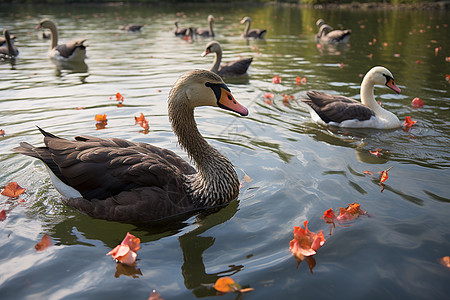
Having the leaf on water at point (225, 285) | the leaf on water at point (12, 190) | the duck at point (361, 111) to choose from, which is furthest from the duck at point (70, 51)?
the leaf on water at point (225, 285)

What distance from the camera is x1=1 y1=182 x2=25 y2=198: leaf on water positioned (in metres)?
5.23

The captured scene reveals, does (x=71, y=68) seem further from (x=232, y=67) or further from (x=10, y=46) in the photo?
(x=232, y=67)

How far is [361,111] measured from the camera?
8.05 metres

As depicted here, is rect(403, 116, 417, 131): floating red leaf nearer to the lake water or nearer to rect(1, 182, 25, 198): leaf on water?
the lake water

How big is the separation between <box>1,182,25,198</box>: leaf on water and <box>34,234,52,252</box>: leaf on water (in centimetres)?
118

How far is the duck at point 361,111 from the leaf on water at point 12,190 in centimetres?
587

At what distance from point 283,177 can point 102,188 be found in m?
2.69

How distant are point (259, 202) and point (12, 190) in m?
3.38

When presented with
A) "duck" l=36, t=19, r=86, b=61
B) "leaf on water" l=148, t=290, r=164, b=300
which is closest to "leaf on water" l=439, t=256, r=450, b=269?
"leaf on water" l=148, t=290, r=164, b=300

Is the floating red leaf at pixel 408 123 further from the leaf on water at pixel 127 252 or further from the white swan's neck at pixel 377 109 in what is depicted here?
the leaf on water at pixel 127 252

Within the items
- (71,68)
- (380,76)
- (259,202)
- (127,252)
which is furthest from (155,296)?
(71,68)

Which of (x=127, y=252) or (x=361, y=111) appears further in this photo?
(x=361, y=111)

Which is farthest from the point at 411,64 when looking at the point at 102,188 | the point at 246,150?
the point at 102,188

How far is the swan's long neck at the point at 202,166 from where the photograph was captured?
504 cm
